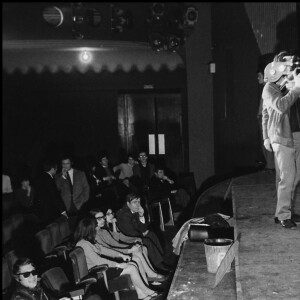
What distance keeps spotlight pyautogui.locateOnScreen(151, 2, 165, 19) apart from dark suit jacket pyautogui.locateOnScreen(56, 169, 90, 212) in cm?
494

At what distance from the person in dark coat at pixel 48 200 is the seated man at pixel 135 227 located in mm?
847

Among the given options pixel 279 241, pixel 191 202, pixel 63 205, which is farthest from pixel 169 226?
pixel 279 241

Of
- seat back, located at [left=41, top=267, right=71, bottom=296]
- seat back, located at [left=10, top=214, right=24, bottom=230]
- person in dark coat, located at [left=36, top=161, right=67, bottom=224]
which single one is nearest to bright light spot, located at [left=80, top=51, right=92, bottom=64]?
person in dark coat, located at [left=36, top=161, right=67, bottom=224]

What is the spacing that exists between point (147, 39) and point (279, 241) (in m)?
7.99

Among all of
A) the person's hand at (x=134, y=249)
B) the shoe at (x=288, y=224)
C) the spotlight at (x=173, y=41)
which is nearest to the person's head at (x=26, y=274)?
the person's hand at (x=134, y=249)

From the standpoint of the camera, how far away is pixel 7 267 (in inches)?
178

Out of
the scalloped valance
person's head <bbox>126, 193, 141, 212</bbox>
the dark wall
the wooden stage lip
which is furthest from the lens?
the dark wall

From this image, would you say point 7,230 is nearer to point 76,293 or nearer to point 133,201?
point 133,201

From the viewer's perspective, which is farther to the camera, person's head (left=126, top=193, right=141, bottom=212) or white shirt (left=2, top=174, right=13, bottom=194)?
white shirt (left=2, top=174, right=13, bottom=194)

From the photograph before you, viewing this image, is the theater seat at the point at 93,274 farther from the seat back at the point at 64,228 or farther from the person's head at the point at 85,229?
the seat back at the point at 64,228

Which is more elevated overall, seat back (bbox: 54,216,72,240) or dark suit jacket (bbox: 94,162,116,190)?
dark suit jacket (bbox: 94,162,116,190)

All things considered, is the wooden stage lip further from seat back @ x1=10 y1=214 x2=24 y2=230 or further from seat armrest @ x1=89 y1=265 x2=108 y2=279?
seat back @ x1=10 y1=214 x2=24 y2=230

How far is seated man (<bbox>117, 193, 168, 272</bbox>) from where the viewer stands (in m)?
6.34

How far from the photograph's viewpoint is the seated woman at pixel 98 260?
516cm
